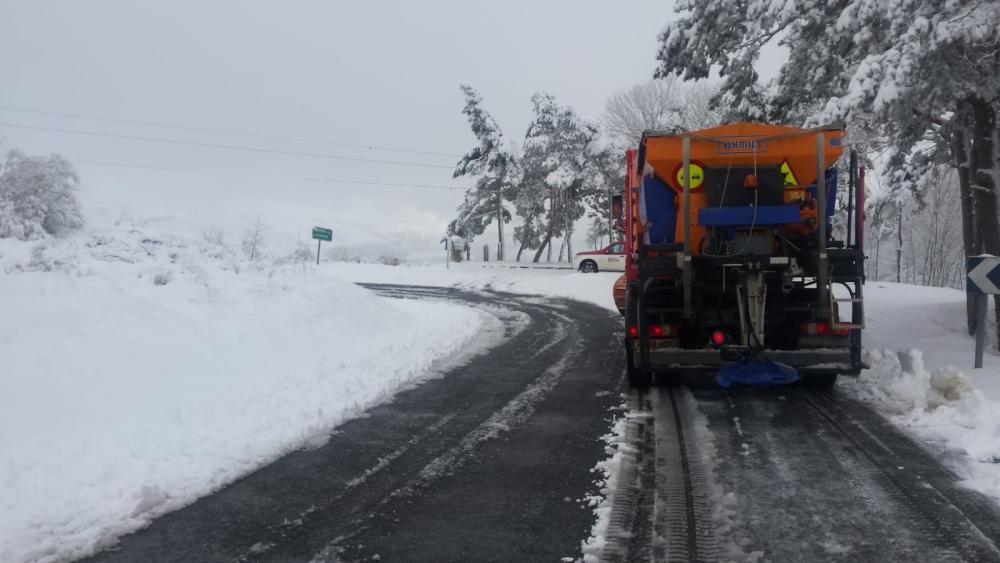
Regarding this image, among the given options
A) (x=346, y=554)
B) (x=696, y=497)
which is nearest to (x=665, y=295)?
(x=696, y=497)

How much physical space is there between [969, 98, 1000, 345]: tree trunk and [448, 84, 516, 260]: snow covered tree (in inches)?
1194

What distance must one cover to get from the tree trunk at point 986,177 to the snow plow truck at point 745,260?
403 cm

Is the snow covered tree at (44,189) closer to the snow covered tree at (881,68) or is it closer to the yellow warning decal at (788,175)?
the snow covered tree at (881,68)

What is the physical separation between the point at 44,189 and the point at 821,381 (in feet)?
106

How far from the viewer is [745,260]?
657cm

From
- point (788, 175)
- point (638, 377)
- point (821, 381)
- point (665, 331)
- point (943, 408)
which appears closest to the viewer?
point (943, 408)

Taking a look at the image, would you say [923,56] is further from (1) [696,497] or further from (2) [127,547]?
(2) [127,547]

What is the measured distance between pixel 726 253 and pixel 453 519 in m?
4.29

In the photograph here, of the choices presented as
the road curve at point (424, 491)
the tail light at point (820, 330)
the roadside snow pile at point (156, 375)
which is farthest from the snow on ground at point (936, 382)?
the roadside snow pile at point (156, 375)

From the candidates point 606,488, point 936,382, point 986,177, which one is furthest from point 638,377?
point 986,177

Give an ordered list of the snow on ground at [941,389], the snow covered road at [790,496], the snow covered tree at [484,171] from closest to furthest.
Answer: the snow covered road at [790,496] < the snow on ground at [941,389] < the snow covered tree at [484,171]

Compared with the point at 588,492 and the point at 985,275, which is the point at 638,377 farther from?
the point at 985,275

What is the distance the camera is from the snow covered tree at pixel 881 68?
756 cm

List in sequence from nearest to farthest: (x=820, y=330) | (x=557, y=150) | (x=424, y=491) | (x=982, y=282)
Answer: (x=424, y=491)
(x=820, y=330)
(x=982, y=282)
(x=557, y=150)
